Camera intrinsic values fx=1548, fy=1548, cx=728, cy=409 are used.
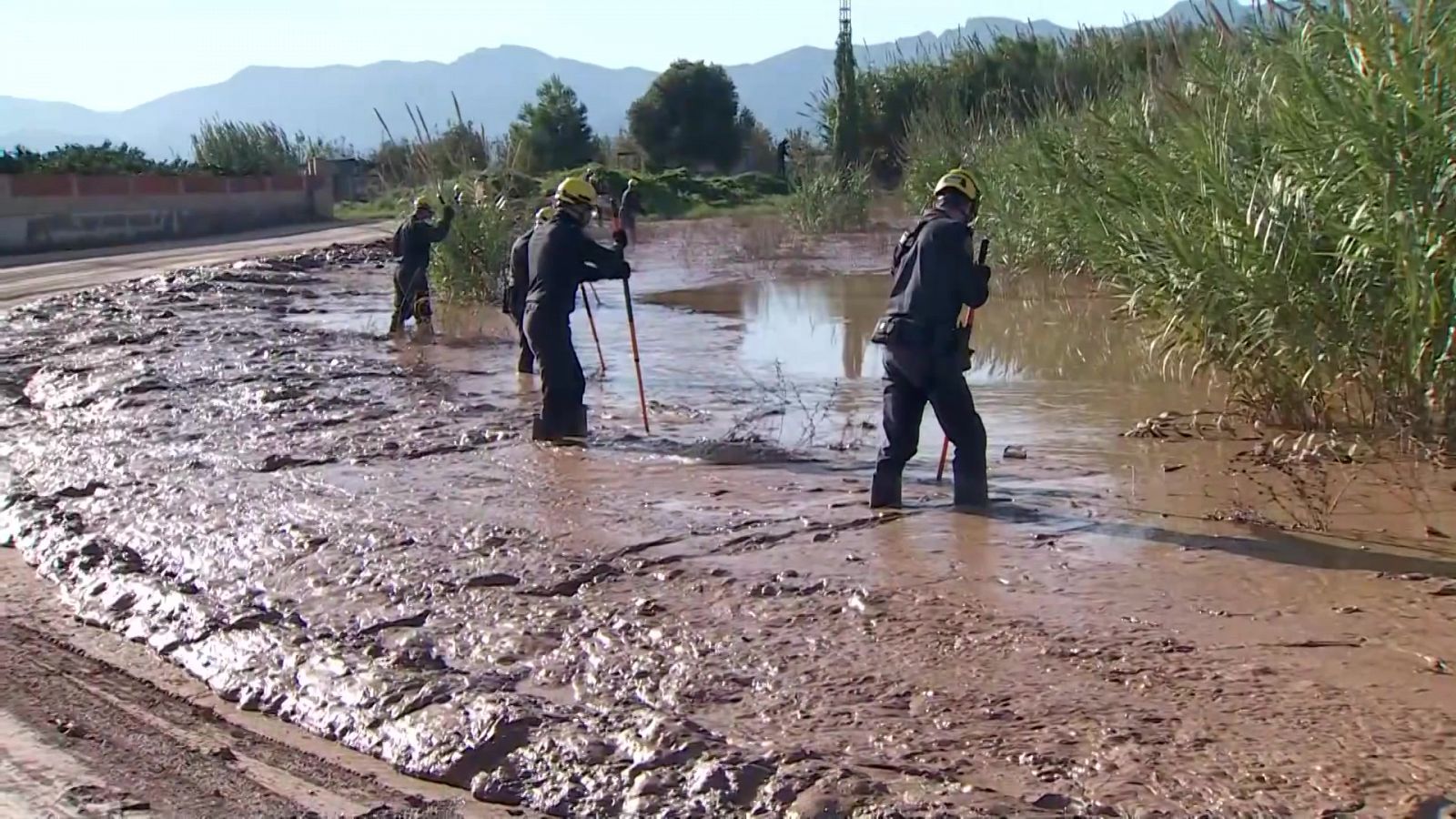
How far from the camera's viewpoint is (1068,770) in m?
4.41

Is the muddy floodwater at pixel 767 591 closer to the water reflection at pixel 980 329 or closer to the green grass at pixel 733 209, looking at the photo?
the water reflection at pixel 980 329

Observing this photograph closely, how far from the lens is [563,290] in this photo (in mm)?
10367

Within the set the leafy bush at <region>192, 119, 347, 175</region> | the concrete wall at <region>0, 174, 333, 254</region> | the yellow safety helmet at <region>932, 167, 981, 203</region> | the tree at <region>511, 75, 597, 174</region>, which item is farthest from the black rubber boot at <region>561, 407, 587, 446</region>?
the tree at <region>511, 75, 597, 174</region>

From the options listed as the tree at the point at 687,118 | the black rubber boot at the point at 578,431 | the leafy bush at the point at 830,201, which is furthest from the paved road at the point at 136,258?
the tree at the point at 687,118

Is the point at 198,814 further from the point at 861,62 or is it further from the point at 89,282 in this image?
the point at 861,62

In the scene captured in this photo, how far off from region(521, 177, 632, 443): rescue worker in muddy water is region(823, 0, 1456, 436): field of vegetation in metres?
3.71

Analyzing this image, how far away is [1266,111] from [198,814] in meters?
7.95

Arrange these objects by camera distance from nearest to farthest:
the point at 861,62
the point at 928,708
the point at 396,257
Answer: the point at 928,708, the point at 396,257, the point at 861,62

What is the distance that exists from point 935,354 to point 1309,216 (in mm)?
2526

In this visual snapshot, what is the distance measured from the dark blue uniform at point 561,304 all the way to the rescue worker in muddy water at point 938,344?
2.84 m

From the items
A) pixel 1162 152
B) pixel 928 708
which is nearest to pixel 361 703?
pixel 928 708

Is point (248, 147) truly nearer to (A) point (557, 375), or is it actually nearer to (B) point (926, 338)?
(A) point (557, 375)

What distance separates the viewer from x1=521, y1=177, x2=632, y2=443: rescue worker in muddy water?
33.3 ft

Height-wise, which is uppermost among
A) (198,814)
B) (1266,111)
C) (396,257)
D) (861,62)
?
(861,62)
